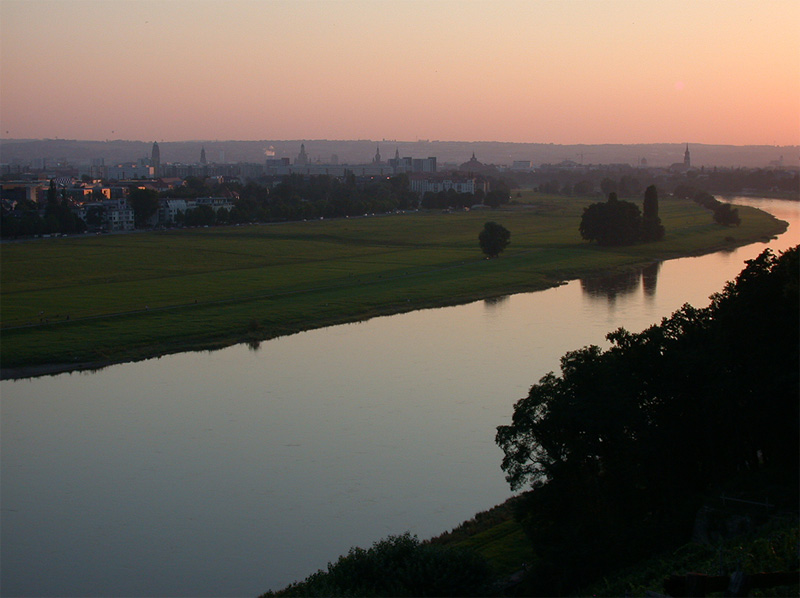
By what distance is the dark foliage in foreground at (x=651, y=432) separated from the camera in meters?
5.84

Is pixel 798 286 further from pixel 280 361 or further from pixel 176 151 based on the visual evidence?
pixel 176 151

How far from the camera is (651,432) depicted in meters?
6.59

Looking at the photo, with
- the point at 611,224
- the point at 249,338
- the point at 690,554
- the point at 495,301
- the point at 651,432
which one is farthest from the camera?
the point at 611,224

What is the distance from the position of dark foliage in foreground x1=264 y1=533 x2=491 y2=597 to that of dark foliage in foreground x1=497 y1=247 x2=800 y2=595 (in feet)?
1.44

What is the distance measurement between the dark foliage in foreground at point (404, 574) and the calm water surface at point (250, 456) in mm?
718

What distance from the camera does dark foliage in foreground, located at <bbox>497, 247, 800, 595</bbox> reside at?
5840mm

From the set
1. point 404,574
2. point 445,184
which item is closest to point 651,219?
point 404,574

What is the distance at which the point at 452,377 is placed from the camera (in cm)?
1127

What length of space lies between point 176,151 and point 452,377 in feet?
524

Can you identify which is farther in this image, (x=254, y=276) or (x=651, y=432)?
(x=254, y=276)

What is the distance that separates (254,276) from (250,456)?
1167cm

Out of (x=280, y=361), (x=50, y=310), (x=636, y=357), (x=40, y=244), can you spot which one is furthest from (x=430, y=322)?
(x=40, y=244)

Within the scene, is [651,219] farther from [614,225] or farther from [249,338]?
[249,338]

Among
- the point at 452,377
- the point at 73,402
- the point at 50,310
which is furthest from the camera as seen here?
the point at 50,310
